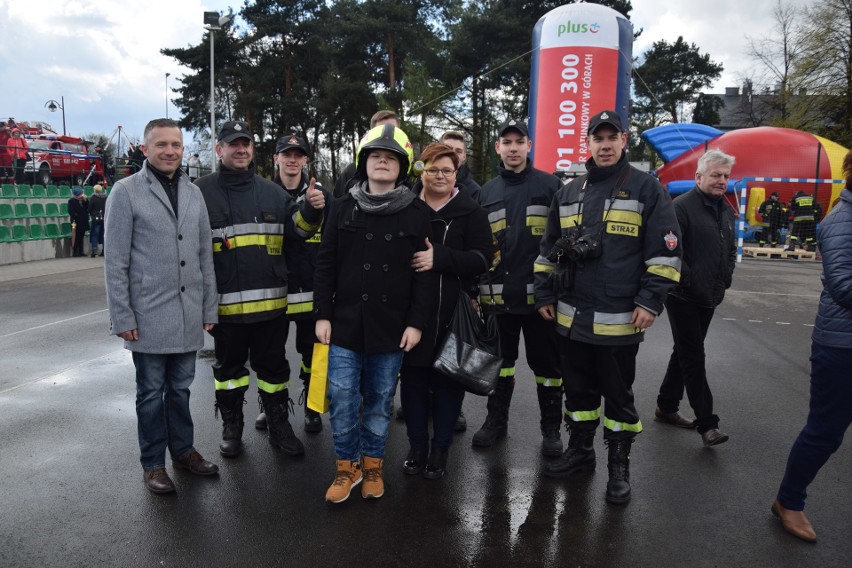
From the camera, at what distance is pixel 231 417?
427 centimetres

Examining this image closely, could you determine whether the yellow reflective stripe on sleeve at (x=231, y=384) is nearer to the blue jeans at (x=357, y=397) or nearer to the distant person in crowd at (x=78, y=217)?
the blue jeans at (x=357, y=397)

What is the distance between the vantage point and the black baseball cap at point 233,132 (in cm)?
403

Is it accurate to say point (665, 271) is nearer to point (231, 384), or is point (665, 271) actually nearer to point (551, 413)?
point (551, 413)

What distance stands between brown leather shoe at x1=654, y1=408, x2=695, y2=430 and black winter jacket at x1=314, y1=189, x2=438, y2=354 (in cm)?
251

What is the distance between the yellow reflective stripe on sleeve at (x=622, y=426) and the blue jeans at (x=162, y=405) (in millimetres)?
2508

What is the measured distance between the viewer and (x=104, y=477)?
12.6 ft

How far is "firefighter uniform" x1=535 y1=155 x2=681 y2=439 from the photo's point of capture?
3.51m

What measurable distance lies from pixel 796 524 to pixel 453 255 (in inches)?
89.4

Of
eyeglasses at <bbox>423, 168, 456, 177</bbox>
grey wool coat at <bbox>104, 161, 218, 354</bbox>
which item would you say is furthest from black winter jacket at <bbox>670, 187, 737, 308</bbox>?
grey wool coat at <bbox>104, 161, 218, 354</bbox>

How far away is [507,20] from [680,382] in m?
27.6

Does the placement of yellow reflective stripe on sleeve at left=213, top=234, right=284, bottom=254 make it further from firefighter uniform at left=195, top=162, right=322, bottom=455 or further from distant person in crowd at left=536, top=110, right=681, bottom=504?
distant person in crowd at left=536, top=110, right=681, bottom=504

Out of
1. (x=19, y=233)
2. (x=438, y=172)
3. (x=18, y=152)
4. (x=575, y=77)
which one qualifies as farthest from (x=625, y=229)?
(x=18, y=152)

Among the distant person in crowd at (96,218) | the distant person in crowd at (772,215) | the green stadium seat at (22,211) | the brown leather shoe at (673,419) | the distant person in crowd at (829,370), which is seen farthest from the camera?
the distant person in crowd at (772,215)

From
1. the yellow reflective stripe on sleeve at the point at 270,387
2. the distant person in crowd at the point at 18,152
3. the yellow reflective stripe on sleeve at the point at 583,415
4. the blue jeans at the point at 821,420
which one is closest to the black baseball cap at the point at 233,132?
the yellow reflective stripe on sleeve at the point at 270,387
